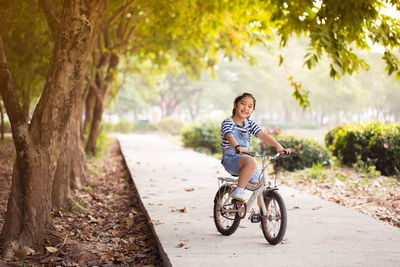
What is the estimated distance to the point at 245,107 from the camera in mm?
5250

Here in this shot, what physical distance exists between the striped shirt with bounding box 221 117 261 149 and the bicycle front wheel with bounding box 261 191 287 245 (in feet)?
2.43

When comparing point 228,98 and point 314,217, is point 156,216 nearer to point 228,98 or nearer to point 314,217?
point 314,217

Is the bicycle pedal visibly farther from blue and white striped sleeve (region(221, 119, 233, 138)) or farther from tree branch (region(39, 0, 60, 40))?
tree branch (region(39, 0, 60, 40))

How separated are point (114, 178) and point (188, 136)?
39.5 ft

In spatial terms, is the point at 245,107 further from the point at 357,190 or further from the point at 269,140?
the point at 357,190

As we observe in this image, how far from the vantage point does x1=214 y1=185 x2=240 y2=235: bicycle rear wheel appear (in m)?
5.38

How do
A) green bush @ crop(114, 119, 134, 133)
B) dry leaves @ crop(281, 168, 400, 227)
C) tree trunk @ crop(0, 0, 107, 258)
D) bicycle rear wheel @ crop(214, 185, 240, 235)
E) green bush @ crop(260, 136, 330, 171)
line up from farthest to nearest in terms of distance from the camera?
green bush @ crop(114, 119, 134, 133), green bush @ crop(260, 136, 330, 171), dry leaves @ crop(281, 168, 400, 227), tree trunk @ crop(0, 0, 107, 258), bicycle rear wheel @ crop(214, 185, 240, 235)

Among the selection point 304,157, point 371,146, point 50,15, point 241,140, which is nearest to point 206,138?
point 304,157

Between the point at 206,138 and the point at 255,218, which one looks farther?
the point at 206,138

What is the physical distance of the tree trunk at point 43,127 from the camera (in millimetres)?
5488

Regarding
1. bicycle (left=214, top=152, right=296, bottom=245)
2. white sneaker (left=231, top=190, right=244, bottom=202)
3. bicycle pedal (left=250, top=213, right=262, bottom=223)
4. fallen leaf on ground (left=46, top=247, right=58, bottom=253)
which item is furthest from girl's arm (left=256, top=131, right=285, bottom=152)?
fallen leaf on ground (left=46, top=247, right=58, bottom=253)

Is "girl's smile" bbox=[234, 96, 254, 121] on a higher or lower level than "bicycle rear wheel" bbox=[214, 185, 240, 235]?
higher

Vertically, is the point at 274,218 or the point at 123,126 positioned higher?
the point at 274,218

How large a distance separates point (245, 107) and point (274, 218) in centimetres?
129
